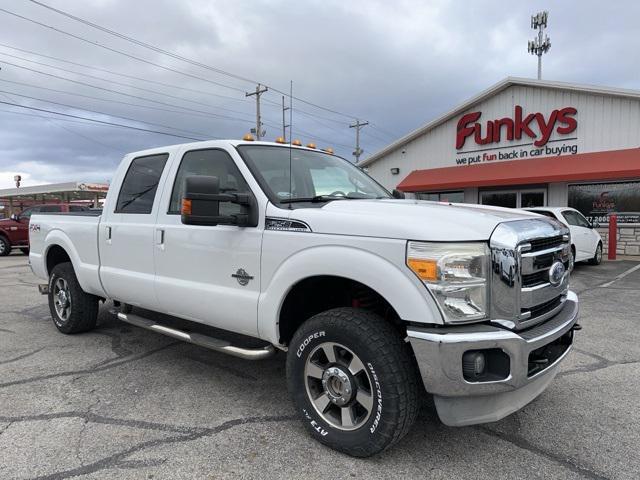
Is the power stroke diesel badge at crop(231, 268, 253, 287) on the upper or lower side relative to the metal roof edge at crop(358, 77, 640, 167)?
lower

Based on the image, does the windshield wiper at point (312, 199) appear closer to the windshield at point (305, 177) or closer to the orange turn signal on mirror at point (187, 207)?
the windshield at point (305, 177)

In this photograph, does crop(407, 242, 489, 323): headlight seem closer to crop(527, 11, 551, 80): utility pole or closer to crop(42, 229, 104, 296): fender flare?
crop(42, 229, 104, 296): fender flare

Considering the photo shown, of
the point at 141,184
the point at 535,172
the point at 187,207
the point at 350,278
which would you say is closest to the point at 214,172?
the point at 187,207

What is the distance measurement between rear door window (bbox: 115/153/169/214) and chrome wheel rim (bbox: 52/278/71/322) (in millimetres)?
1469

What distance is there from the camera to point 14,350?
4.92 meters

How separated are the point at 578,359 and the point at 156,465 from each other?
3.92 meters

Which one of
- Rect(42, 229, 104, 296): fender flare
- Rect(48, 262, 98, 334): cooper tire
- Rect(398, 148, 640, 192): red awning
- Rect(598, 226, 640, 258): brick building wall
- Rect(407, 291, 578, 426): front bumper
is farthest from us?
Rect(598, 226, 640, 258): brick building wall

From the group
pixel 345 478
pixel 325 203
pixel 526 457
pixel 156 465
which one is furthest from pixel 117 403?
pixel 526 457

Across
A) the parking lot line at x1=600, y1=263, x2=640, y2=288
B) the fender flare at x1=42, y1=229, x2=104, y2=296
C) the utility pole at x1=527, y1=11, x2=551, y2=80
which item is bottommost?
the parking lot line at x1=600, y1=263, x2=640, y2=288

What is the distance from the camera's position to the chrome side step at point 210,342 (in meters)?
3.23

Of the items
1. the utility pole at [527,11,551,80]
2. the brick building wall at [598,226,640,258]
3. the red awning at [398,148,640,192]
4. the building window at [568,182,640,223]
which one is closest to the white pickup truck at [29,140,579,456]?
the red awning at [398,148,640,192]

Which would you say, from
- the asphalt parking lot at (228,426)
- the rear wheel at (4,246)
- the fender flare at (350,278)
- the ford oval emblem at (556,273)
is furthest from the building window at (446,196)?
the fender flare at (350,278)

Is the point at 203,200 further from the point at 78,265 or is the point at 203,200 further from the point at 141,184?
the point at 78,265

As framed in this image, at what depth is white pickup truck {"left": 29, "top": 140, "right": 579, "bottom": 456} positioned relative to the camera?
2.43 meters
